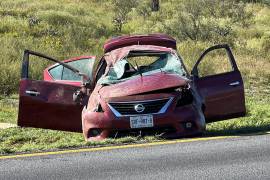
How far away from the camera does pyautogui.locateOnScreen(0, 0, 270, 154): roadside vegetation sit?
10.7m

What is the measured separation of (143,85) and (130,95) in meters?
0.32

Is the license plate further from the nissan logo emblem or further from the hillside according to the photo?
the hillside

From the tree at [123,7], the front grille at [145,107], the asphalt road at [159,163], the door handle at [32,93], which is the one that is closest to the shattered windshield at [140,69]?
the front grille at [145,107]

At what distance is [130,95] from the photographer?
9047 mm

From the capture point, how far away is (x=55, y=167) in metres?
7.25

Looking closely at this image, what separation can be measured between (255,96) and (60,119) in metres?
7.70

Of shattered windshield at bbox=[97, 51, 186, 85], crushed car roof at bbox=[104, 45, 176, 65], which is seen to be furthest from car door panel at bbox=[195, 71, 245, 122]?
crushed car roof at bbox=[104, 45, 176, 65]

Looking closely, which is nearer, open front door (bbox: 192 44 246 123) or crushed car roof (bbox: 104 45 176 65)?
open front door (bbox: 192 44 246 123)

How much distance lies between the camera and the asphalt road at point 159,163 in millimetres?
6762

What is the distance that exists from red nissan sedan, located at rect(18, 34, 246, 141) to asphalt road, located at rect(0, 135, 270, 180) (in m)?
0.64

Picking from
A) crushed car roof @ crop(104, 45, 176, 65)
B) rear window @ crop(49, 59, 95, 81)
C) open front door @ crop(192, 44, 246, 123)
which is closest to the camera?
open front door @ crop(192, 44, 246, 123)

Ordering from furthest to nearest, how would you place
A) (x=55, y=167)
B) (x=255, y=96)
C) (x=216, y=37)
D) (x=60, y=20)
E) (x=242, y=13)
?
1. (x=242, y=13)
2. (x=60, y=20)
3. (x=216, y=37)
4. (x=255, y=96)
5. (x=55, y=167)

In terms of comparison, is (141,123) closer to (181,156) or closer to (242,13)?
(181,156)

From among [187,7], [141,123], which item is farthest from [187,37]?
[141,123]
